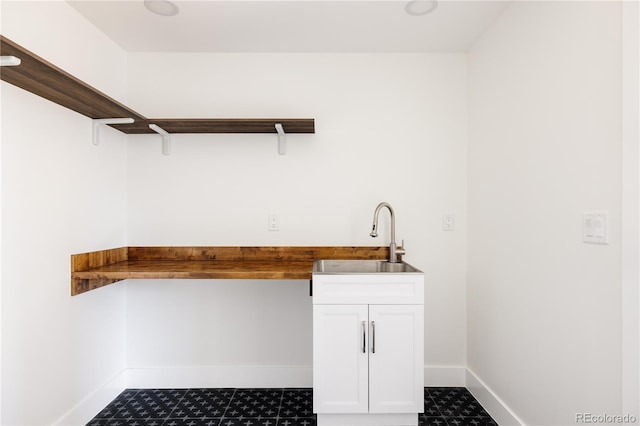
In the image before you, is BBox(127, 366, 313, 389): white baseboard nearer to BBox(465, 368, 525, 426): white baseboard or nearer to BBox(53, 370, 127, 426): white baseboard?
BBox(53, 370, 127, 426): white baseboard

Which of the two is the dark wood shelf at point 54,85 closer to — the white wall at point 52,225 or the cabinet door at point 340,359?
the white wall at point 52,225

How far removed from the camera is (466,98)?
2320 mm

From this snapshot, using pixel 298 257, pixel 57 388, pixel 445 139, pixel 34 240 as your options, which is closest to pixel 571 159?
pixel 445 139

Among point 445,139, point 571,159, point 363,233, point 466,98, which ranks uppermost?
point 466,98

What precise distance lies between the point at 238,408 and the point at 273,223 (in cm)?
115

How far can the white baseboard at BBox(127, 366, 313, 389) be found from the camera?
228 centimetres

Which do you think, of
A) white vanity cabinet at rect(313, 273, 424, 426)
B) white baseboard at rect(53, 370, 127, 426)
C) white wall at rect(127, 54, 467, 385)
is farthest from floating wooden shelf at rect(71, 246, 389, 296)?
white baseboard at rect(53, 370, 127, 426)

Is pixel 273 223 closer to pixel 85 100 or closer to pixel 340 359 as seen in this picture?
pixel 340 359

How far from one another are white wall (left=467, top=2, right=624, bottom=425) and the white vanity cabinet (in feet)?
1.70

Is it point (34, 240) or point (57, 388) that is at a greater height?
point (34, 240)

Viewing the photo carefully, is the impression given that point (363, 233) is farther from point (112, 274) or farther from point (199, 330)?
point (112, 274)

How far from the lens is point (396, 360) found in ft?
5.76

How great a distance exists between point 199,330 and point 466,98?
Answer: 95.4 inches

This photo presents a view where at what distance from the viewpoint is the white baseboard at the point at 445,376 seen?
2297mm
